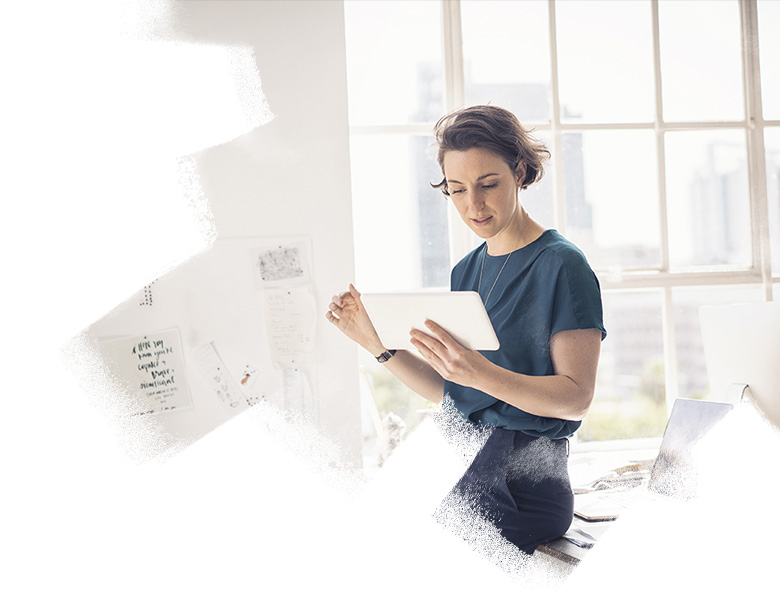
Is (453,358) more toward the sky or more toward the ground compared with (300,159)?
more toward the ground

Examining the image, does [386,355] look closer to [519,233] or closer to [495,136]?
[519,233]

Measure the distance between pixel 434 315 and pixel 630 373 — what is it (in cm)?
126

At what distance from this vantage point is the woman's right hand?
1.41m

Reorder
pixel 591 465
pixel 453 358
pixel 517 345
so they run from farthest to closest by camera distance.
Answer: pixel 591 465 < pixel 517 345 < pixel 453 358

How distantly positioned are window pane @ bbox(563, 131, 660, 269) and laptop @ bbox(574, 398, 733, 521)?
708 mm

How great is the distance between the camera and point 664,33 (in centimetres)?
218

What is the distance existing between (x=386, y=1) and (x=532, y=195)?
76 centimetres

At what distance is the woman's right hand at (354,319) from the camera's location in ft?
4.61

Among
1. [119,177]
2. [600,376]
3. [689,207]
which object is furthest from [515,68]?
[119,177]

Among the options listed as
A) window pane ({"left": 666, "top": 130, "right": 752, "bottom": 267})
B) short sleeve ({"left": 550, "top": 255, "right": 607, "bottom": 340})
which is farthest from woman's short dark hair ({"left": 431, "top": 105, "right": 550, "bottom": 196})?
window pane ({"left": 666, "top": 130, "right": 752, "bottom": 267})

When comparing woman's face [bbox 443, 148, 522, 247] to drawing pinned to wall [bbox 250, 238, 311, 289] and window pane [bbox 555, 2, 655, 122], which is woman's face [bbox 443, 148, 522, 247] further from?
window pane [bbox 555, 2, 655, 122]

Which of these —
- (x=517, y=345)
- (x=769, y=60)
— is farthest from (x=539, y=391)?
(x=769, y=60)

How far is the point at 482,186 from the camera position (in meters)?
1.27

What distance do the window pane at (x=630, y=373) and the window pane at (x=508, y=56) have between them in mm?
681
